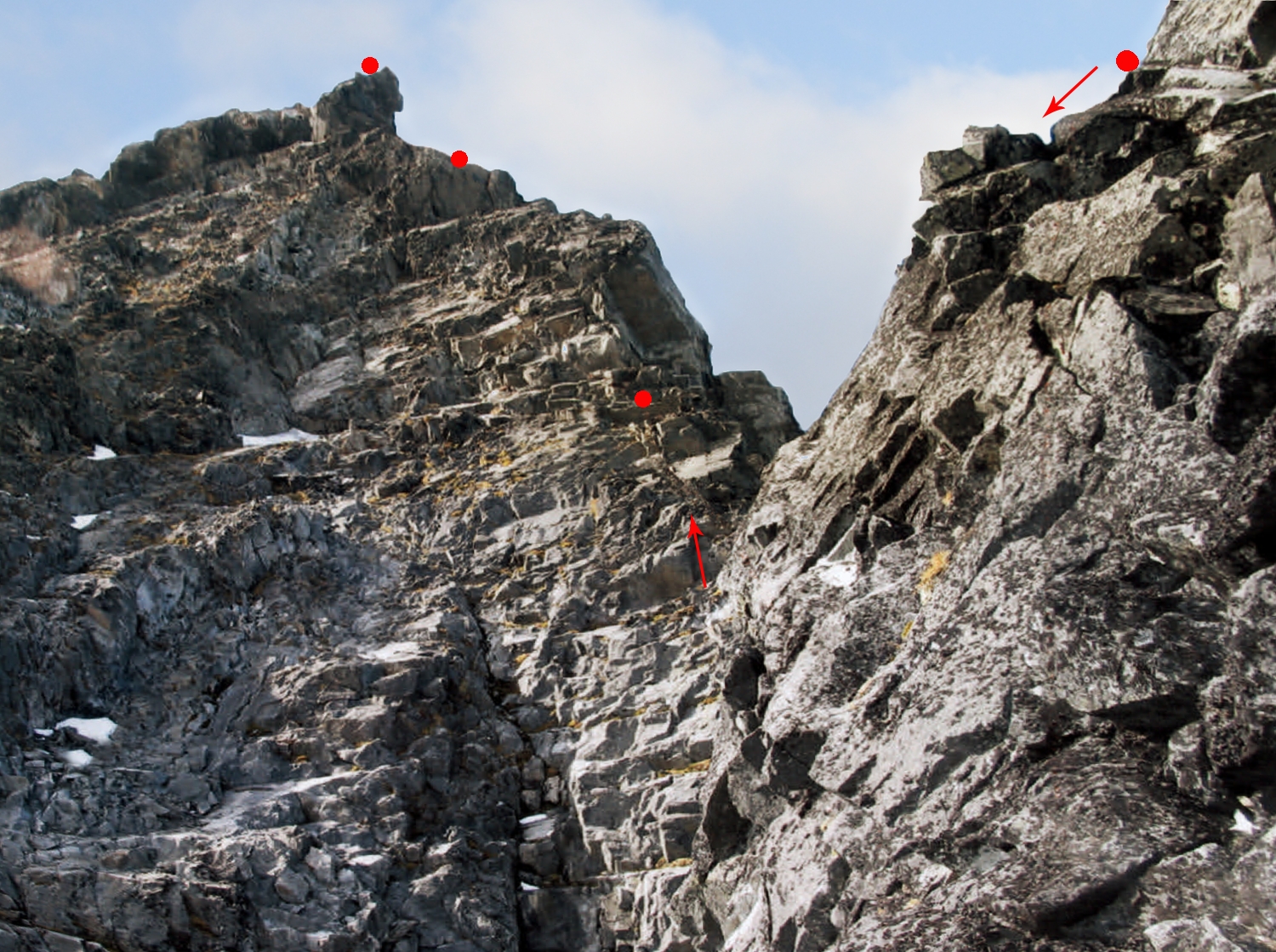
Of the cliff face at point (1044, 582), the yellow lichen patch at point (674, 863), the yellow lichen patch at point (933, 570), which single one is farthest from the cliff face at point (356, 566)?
the yellow lichen patch at point (933, 570)

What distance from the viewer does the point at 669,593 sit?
24.8m

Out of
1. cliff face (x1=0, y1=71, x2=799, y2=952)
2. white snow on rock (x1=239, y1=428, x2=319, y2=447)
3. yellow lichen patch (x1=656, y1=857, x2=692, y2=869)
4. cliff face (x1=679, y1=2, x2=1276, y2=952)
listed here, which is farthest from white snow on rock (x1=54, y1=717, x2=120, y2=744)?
white snow on rock (x1=239, y1=428, x2=319, y2=447)

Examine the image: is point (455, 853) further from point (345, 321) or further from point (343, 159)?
point (343, 159)

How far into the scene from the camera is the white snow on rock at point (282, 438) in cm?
3150

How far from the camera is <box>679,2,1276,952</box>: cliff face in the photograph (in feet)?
36.0

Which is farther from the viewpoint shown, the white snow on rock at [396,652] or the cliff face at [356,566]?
the white snow on rock at [396,652]

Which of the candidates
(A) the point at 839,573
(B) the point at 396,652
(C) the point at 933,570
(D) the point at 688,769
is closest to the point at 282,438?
(B) the point at 396,652

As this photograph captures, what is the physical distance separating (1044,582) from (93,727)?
17.3 m

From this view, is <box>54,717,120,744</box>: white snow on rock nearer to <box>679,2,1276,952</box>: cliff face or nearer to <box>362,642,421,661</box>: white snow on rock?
<box>362,642,421,661</box>: white snow on rock

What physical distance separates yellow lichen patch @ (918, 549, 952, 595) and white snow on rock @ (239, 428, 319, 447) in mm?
20577

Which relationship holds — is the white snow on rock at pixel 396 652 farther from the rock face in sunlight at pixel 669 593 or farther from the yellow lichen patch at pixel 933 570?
the yellow lichen patch at pixel 933 570

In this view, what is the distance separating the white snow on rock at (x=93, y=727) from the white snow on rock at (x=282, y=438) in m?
11.7

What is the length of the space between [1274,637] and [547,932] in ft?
44.7

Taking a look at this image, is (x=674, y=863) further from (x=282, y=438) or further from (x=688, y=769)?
(x=282, y=438)
